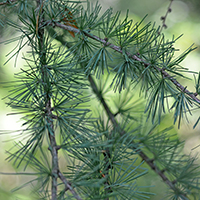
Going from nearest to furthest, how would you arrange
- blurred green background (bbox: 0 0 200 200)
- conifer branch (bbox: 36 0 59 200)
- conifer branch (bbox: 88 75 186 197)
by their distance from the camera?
1. conifer branch (bbox: 36 0 59 200)
2. conifer branch (bbox: 88 75 186 197)
3. blurred green background (bbox: 0 0 200 200)

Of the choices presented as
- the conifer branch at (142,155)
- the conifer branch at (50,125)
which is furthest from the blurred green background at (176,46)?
the conifer branch at (50,125)

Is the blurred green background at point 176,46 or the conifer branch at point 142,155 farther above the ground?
the blurred green background at point 176,46

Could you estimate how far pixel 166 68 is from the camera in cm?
26

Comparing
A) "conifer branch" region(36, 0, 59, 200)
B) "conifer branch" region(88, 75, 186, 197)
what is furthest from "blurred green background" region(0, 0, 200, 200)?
"conifer branch" region(36, 0, 59, 200)

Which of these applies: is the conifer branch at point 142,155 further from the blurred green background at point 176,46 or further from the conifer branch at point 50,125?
the blurred green background at point 176,46

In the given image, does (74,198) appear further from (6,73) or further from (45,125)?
(6,73)

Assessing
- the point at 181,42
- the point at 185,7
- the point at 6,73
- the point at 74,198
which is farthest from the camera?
the point at 185,7

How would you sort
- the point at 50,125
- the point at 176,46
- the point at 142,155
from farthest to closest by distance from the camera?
the point at 176,46 → the point at 142,155 → the point at 50,125

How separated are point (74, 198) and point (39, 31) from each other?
206 mm

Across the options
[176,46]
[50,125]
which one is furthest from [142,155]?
[176,46]

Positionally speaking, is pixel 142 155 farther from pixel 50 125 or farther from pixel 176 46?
pixel 176 46

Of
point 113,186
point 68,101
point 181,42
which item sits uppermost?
point 181,42

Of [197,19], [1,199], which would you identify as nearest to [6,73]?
[1,199]

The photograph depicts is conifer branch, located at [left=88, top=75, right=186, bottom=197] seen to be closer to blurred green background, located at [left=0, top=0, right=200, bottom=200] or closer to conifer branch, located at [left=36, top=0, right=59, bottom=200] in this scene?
conifer branch, located at [left=36, top=0, right=59, bottom=200]
